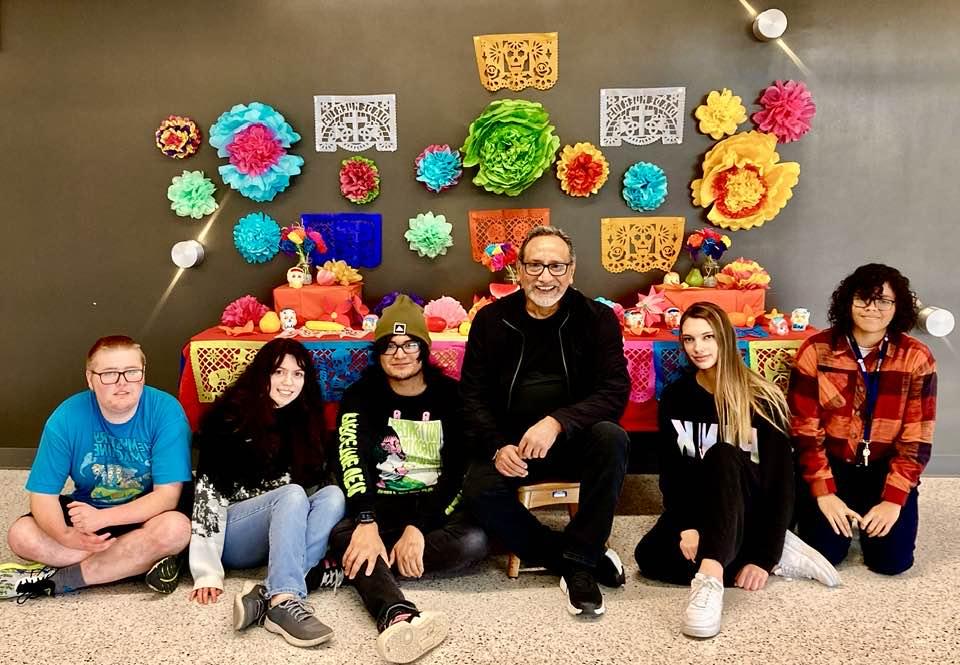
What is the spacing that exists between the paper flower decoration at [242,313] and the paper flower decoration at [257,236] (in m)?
0.31

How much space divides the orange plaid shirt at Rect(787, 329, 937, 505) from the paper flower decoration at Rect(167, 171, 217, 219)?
2518mm

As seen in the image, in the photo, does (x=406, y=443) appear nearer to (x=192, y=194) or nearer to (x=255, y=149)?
(x=255, y=149)

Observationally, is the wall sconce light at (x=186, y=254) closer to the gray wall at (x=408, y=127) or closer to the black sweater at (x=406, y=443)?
the gray wall at (x=408, y=127)

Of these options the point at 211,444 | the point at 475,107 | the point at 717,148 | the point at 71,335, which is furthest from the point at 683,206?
the point at 71,335

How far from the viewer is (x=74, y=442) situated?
6.67 ft

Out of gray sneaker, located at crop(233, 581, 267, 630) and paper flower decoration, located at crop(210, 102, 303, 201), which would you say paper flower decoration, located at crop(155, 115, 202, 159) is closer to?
paper flower decoration, located at crop(210, 102, 303, 201)

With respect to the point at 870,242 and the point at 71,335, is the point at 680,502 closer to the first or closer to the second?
the point at 870,242

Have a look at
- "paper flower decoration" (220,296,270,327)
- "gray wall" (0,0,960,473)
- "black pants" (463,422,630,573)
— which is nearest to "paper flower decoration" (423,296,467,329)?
"gray wall" (0,0,960,473)

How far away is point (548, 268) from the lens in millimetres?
2184

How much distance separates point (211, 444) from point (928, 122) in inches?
123

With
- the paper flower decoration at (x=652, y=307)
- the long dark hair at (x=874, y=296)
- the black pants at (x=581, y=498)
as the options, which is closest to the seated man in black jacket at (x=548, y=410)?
the black pants at (x=581, y=498)

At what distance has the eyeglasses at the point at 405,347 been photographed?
224cm

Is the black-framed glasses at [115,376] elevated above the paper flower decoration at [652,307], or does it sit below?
below

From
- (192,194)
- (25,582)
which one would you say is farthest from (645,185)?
(25,582)
